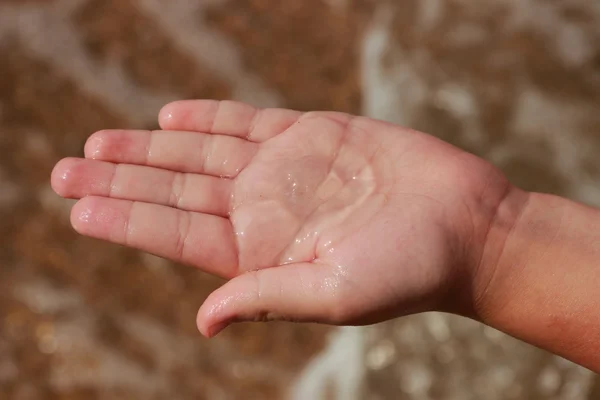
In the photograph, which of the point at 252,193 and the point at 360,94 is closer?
the point at 252,193

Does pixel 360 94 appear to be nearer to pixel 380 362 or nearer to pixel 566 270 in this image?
pixel 380 362

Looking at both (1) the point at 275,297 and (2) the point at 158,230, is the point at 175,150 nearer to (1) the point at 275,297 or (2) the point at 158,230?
(2) the point at 158,230

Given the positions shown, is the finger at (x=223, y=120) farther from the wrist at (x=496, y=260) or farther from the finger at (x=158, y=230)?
the wrist at (x=496, y=260)

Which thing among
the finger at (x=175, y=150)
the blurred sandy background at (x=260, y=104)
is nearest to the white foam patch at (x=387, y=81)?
the blurred sandy background at (x=260, y=104)

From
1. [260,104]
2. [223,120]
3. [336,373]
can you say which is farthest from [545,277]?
[260,104]

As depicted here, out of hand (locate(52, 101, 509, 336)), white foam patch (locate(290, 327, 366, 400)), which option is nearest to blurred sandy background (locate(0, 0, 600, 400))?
white foam patch (locate(290, 327, 366, 400))

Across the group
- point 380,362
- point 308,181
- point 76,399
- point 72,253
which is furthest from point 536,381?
point 72,253

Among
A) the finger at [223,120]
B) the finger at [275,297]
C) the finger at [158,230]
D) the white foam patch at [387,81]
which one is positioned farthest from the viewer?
the white foam patch at [387,81]
